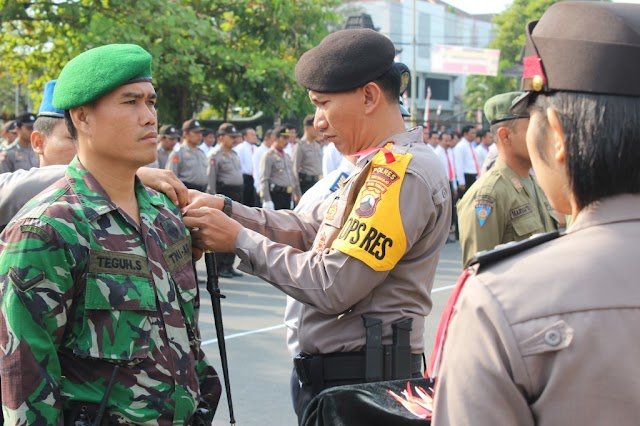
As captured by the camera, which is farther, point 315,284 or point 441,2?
point 441,2

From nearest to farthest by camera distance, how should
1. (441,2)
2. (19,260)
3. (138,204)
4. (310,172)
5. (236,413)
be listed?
1. (19,260)
2. (138,204)
3. (236,413)
4. (310,172)
5. (441,2)

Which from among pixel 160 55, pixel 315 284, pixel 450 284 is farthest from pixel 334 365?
pixel 160 55

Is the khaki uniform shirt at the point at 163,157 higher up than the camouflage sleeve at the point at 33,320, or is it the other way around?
the camouflage sleeve at the point at 33,320

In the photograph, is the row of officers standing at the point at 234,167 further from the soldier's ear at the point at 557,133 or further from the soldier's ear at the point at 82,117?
the soldier's ear at the point at 557,133

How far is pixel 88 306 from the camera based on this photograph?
2.15m

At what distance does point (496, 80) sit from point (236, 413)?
44.9 m

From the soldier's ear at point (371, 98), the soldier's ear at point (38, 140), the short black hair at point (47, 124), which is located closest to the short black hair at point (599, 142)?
the soldier's ear at point (371, 98)

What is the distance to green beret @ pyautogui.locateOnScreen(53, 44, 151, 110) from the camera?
234 cm

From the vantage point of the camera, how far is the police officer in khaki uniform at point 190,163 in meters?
12.4

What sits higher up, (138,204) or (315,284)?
(138,204)

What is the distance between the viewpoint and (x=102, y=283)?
86.0 inches

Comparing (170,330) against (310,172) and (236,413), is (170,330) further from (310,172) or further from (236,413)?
(310,172)

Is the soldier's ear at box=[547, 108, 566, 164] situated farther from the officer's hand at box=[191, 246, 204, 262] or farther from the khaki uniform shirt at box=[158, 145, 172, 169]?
the khaki uniform shirt at box=[158, 145, 172, 169]

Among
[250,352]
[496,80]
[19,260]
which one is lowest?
[496,80]
